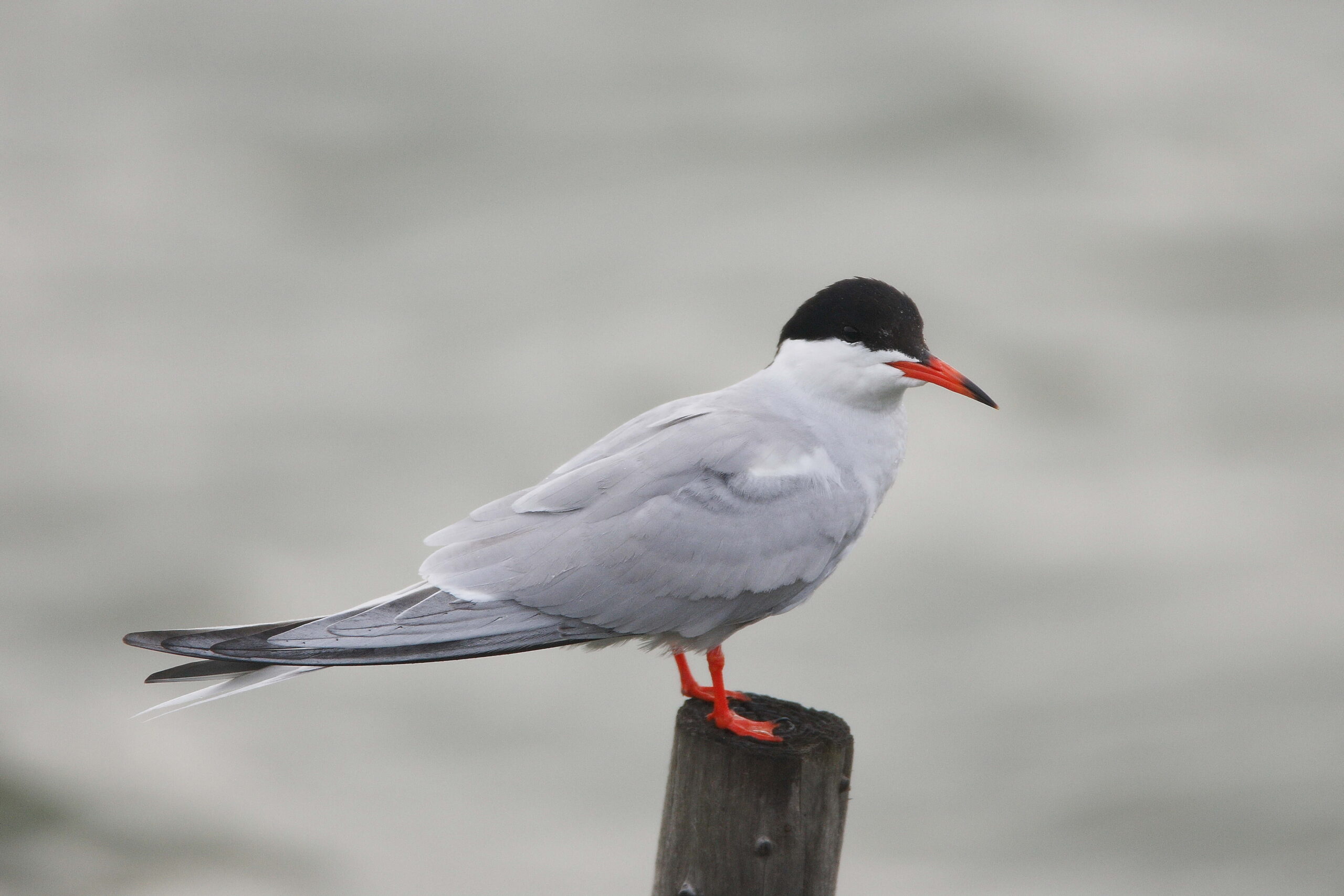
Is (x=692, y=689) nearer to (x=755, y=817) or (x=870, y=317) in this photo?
(x=755, y=817)

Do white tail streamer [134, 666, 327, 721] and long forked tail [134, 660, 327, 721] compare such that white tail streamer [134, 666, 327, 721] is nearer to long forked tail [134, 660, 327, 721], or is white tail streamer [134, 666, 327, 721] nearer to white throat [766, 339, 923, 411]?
long forked tail [134, 660, 327, 721]

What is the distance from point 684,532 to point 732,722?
1.73ft

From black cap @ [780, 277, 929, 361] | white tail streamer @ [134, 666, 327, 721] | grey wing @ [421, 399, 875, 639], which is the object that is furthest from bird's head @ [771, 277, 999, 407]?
white tail streamer @ [134, 666, 327, 721]

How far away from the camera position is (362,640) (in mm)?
2854

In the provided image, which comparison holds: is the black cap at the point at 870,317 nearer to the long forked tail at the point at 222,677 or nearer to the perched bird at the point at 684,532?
the perched bird at the point at 684,532

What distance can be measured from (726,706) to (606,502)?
2.00 feet

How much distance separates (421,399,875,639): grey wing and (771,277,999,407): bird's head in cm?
26

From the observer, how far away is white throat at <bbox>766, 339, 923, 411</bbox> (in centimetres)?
349

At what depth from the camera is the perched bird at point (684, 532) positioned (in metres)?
2.92

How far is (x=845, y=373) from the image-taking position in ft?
11.5

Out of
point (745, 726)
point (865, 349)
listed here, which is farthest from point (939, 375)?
point (745, 726)

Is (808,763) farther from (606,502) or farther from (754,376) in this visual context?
(754,376)

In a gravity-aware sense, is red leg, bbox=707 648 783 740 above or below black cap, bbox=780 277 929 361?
below

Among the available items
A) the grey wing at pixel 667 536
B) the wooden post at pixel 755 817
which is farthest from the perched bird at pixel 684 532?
the wooden post at pixel 755 817
